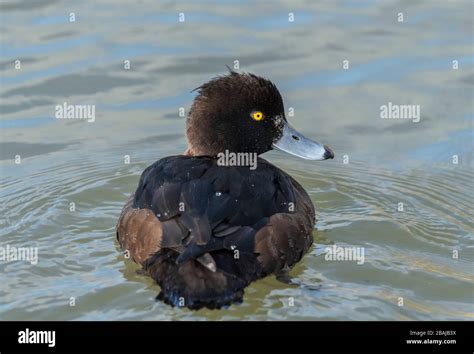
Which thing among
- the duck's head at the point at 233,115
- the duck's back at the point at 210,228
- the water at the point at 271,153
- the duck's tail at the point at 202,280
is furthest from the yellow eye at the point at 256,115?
the duck's tail at the point at 202,280

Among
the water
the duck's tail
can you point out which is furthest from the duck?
the water

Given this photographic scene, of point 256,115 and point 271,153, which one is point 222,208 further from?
point 271,153

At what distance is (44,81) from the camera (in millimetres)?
12508

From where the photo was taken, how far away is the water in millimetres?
8016

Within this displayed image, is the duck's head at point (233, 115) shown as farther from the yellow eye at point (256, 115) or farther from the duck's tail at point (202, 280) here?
the duck's tail at point (202, 280)

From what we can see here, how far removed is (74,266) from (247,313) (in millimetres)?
1910

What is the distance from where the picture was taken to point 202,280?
7340mm

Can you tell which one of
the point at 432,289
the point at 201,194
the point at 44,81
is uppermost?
the point at 44,81

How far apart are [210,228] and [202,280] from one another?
517 millimetres

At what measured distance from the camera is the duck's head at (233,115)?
915cm

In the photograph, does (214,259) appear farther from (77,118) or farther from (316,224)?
(77,118)

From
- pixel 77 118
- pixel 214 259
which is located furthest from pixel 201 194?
pixel 77 118

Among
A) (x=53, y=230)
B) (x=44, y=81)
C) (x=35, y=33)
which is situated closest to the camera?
(x=53, y=230)

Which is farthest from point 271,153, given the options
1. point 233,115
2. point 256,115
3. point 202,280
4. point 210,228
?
point 202,280
